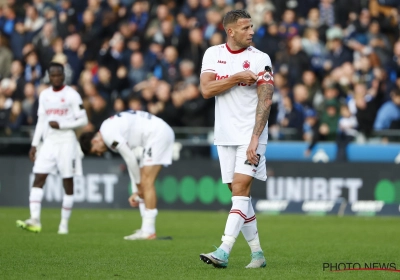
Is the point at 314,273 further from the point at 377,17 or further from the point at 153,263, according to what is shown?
the point at 377,17

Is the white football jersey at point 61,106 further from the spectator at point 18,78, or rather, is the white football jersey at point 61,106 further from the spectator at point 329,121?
the spectator at point 18,78

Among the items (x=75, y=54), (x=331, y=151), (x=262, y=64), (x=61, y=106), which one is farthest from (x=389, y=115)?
(x=262, y=64)

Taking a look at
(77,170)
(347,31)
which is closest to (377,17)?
(347,31)

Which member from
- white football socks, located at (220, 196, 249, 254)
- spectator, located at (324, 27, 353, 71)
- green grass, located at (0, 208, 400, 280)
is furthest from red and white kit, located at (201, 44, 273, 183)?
spectator, located at (324, 27, 353, 71)

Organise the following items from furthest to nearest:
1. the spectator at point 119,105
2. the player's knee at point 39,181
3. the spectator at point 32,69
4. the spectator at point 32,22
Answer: the spectator at point 32,22 → the spectator at point 32,69 → the spectator at point 119,105 → the player's knee at point 39,181

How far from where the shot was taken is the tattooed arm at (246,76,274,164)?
31.7 feet

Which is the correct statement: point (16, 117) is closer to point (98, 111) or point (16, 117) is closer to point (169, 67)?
point (98, 111)

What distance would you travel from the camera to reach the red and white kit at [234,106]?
994cm

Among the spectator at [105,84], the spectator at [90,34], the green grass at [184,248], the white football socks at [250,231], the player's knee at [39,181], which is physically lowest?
the green grass at [184,248]

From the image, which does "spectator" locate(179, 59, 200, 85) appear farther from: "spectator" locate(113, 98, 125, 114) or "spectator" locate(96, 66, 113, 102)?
"spectator" locate(96, 66, 113, 102)

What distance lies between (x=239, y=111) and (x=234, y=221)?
1.16 meters

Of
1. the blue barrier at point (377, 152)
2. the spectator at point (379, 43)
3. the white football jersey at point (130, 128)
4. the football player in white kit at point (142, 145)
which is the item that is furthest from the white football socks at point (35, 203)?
the spectator at point (379, 43)

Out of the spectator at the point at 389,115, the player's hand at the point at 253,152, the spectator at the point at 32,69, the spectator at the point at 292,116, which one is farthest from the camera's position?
the spectator at the point at 32,69

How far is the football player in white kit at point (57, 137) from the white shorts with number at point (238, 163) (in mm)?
6209
